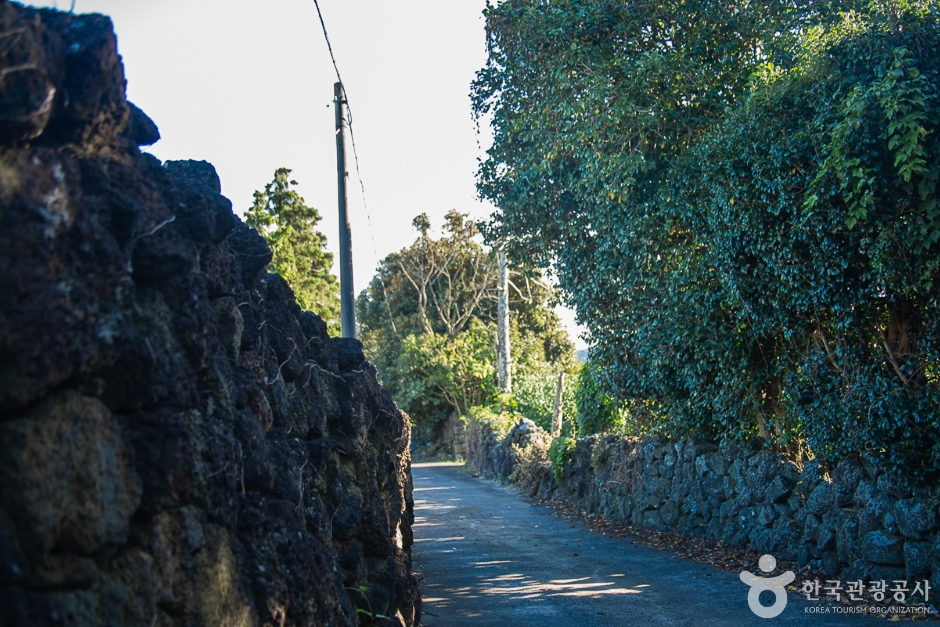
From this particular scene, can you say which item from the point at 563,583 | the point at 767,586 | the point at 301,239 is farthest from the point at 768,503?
the point at 301,239

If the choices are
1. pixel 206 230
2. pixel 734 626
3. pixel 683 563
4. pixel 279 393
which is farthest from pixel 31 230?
pixel 683 563

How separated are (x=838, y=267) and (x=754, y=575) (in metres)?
3.63

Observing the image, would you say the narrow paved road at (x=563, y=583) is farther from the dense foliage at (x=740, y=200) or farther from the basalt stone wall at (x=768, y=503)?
the dense foliage at (x=740, y=200)

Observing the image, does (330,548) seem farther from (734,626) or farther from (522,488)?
(522,488)

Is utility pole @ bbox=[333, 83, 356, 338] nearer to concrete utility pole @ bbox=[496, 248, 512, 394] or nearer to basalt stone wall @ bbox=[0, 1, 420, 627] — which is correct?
basalt stone wall @ bbox=[0, 1, 420, 627]

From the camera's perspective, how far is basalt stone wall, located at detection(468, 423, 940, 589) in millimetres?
8195

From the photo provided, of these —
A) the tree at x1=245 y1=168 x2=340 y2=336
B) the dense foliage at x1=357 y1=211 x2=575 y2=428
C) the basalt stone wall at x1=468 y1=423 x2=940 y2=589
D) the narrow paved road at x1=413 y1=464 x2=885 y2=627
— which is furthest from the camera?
the dense foliage at x1=357 y1=211 x2=575 y2=428

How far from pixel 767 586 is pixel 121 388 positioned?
26.1 feet

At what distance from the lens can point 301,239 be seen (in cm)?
2697

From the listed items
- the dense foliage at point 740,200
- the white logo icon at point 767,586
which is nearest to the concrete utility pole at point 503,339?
the dense foliage at point 740,200

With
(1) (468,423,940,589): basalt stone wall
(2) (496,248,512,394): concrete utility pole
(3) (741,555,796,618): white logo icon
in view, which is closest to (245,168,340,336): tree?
(2) (496,248,512,394): concrete utility pole

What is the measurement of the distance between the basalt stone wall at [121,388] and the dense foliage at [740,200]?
610 cm

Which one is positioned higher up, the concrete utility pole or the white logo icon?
the concrete utility pole

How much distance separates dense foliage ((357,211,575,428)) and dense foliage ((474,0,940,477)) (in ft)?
65.3
